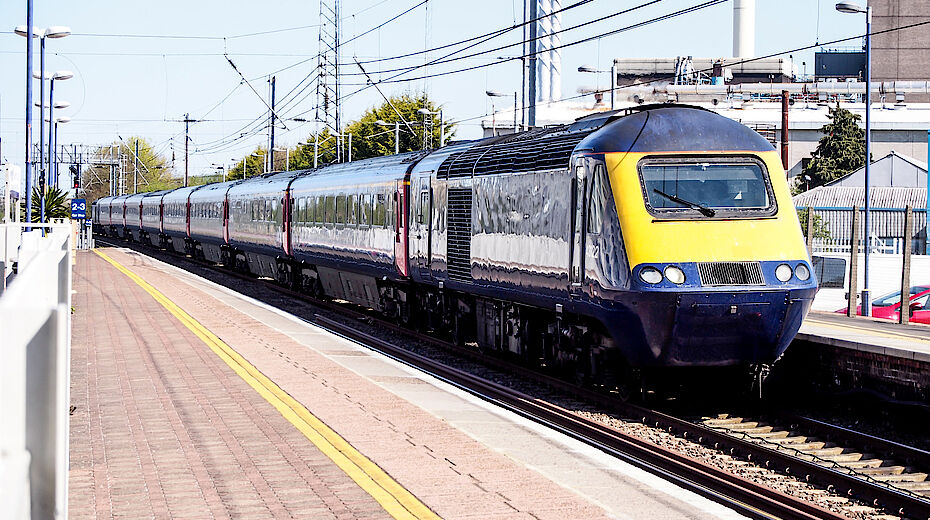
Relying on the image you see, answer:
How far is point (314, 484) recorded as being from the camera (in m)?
7.96

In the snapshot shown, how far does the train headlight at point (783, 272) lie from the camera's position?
39.8 feet

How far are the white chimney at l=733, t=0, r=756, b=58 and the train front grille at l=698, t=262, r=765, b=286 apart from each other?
327ft

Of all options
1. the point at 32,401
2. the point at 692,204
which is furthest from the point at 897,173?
the point at 32,401

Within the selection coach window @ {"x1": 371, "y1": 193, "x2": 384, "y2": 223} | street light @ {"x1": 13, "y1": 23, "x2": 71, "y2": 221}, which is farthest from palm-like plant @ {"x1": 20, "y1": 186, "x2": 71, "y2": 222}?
coach window @ {"x1": 371, "y1": 193, "x2": 384, "y2": 223}

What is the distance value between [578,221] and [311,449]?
509cm

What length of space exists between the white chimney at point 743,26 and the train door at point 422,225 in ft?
304

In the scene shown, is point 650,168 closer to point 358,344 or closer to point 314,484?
point 314,484

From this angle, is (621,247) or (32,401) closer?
(32,401)

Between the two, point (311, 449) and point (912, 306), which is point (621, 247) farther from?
point (912, 306)

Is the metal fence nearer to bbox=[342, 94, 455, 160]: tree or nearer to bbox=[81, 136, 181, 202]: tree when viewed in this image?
bbox=[342, 94, 455, 160]: tree

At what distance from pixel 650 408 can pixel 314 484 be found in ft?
20.3

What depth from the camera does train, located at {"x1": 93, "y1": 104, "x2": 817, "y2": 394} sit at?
11.9 meters

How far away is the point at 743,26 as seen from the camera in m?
107

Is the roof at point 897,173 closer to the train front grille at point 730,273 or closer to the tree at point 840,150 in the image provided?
the tree at point 840,150
